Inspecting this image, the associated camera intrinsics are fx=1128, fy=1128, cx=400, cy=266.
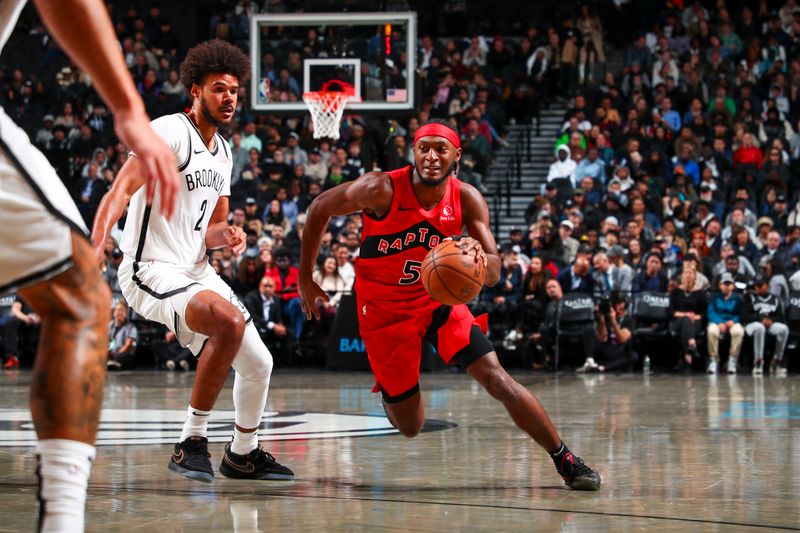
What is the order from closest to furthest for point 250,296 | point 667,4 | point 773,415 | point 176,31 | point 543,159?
1. point 773,415
2. point 250,296
3. point 543,159
4. point 667,4
5. point 176,31

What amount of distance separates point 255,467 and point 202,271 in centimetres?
103

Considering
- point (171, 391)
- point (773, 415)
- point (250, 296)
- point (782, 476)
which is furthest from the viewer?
point (250, 296)

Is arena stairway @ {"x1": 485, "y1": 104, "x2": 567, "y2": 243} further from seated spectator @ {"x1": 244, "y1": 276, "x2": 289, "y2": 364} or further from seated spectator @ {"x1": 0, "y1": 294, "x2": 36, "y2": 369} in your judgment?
seated spectator @ {"x1": 0, "y1": 294, "x2": 36, "y2": 369}

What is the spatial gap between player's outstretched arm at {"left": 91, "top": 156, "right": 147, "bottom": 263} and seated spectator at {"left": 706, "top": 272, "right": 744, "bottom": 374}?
411 inches

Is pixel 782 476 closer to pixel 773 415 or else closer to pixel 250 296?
pixel 773 415

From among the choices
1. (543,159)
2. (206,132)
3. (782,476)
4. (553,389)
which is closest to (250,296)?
(553,389)

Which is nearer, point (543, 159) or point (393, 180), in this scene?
point (393, 180)

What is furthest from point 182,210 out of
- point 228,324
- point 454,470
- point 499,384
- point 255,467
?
point 454,470

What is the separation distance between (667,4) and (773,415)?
51.8 feet

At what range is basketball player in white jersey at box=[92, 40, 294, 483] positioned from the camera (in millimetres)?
5391

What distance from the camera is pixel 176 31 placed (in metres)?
25.5

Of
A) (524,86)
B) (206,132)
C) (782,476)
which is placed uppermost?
(524,86)

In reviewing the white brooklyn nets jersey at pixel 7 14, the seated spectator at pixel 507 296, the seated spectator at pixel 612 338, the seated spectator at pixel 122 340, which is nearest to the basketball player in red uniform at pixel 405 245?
the white brooklyn nets jersey at pixel 7 14

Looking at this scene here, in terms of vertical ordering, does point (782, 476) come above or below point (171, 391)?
above
